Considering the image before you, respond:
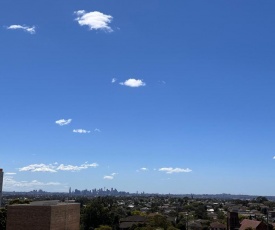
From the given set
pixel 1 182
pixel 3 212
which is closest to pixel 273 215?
pixel 1 182

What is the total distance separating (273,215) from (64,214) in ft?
436

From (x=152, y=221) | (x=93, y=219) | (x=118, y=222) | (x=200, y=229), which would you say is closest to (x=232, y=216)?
(x=152, y=221)

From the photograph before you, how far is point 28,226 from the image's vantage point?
108ft

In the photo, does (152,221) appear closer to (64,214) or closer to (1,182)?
(1,182)

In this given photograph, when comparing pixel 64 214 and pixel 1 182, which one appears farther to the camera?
pixel 1 182

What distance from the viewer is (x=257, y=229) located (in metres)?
66.1

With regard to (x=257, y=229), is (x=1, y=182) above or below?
above

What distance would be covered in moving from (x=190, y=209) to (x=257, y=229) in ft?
332

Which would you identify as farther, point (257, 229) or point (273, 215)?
point (273, 215)

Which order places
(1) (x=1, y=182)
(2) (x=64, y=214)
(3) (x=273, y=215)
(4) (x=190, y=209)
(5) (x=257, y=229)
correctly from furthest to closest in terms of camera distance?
(4) (x=190, y=209) < (3) (x=273, y=215) < (1) (x=1, y=182) < (5) (x=257, y=229) < (2) (x=64, y=214)

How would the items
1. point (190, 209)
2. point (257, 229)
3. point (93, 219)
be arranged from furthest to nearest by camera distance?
point (190, 209)
point (93, 219)
point (257, 229)

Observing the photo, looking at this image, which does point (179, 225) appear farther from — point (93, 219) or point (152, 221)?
point (93, 219)

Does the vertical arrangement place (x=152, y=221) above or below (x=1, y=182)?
below

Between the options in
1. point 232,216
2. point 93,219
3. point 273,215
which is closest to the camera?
point 232,216
